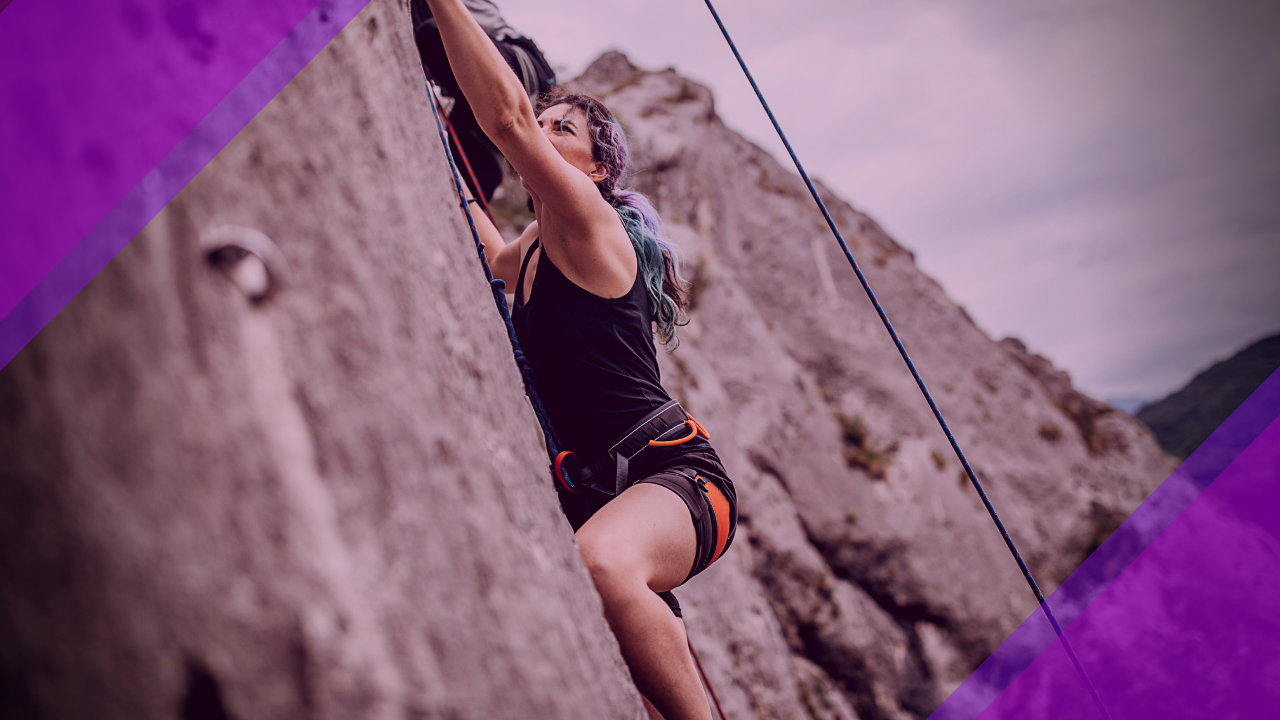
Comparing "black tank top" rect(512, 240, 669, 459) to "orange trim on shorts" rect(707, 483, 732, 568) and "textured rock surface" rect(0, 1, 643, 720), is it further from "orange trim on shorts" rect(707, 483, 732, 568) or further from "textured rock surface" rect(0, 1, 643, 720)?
"textured rock surface" rect(0, 1, 643, 720)

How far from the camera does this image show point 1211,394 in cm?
2112

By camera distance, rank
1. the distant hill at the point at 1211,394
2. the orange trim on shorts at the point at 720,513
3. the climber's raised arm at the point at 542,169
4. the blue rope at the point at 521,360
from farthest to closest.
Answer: the distant hill at the point at 1211,394
the orange trim on shorts at the point at 720,513
the blue rope at the point at 521,360
the climber's raised arm at the point at 542,169

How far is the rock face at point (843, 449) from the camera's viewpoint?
6184 millimetres

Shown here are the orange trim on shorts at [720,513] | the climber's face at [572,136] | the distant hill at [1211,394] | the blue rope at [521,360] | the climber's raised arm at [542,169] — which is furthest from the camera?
the distant hill at [1211,394]

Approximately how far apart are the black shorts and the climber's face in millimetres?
916

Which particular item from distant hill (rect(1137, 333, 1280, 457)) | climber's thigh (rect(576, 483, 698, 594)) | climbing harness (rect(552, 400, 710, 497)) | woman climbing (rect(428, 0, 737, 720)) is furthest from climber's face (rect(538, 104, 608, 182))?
distant hill (rect(1137, 333, 1280, 457))

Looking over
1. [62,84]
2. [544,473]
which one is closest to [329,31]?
[62,84]

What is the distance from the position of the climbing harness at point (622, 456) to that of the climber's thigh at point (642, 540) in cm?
13

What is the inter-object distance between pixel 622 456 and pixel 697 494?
24 centimetres

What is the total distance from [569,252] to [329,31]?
0.77 metres

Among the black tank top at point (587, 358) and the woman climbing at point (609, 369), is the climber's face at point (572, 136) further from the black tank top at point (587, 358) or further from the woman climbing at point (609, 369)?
the black tank top at point (587, 358)

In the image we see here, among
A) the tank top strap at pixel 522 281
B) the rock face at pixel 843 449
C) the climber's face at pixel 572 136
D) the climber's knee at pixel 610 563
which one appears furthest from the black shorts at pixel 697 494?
the rock face at pixel 843 449

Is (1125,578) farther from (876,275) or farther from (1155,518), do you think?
(876,275)

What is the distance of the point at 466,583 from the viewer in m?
0.88
